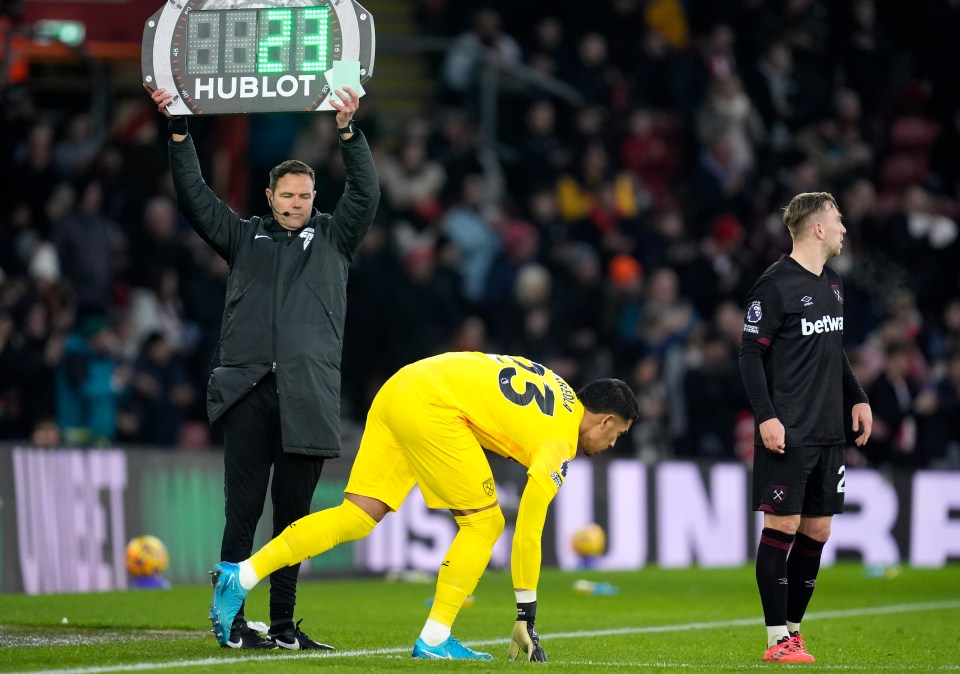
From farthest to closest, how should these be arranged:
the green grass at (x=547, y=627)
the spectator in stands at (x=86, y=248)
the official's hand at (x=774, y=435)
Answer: the spectator in stands at (x=86, y=248), the official's hand at (x=774, y=435), the green grass at (x=547, y=627)

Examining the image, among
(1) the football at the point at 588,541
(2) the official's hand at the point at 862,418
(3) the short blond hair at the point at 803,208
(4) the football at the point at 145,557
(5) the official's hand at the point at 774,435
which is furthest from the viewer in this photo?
(1) the football at the point at 588,541

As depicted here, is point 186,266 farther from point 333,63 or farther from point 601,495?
point 333,63

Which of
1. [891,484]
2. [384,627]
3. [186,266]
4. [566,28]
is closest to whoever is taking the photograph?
[384,627]

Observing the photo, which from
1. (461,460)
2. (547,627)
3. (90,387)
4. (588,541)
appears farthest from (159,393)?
(461,460)

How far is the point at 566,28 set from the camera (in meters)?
A: 21.3

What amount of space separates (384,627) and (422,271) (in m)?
7.55

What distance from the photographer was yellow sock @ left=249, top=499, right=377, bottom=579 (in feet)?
23.6

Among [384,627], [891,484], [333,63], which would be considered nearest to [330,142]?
[891,484]

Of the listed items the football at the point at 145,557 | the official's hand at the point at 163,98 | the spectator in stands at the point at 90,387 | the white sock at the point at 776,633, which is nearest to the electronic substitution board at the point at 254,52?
the official's hand at the point at 163,98

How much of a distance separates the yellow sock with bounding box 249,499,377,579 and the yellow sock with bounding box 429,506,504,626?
37 centimetres

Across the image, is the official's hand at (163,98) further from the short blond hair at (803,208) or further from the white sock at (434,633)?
the short blond hair at (803,208)

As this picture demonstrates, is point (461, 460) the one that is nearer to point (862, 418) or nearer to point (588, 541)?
point (862, 418)

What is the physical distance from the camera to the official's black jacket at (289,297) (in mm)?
7598

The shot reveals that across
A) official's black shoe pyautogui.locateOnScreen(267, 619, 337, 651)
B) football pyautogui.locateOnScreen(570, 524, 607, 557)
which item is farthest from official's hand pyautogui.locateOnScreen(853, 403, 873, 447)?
football pyautogui.locateOnScreen(570, 524, 607, 557)
